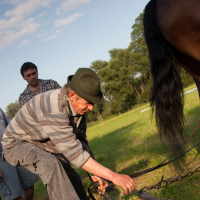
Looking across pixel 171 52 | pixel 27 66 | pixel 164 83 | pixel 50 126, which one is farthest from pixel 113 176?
pixel 27 66

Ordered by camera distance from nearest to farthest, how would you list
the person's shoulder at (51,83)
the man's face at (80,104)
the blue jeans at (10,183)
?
the man's face at (80,104), the blue jeans at (10,183), the person's shoulder at (51,83)

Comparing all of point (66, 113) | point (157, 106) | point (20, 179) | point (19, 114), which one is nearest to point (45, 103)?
point (66, 113)

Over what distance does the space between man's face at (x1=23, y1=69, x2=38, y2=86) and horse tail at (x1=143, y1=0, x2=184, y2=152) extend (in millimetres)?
2324

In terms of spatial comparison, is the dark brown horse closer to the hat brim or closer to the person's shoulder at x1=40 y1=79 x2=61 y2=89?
the hat brim

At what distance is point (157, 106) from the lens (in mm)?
2410

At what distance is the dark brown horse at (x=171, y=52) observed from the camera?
1962mm

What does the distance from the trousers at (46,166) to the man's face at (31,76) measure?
1646 millimetres

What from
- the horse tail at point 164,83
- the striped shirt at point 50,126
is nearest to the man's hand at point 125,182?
the striped shirt at point 50,126

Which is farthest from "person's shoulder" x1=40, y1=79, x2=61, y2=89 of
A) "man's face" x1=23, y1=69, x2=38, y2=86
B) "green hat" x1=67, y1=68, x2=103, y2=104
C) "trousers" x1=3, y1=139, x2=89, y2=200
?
"green hat" x1=67, y1=68, x2=103, y2=104

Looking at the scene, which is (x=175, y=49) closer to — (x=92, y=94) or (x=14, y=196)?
(x=92, y=94)

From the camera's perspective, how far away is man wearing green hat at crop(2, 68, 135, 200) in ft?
7.11

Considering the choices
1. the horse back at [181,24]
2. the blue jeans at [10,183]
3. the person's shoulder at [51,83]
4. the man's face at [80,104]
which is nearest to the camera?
the horse back at [181,24]

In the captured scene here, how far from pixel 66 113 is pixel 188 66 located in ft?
4.52

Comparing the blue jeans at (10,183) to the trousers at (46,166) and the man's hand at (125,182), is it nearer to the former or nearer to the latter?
the trousers at (46,166)
